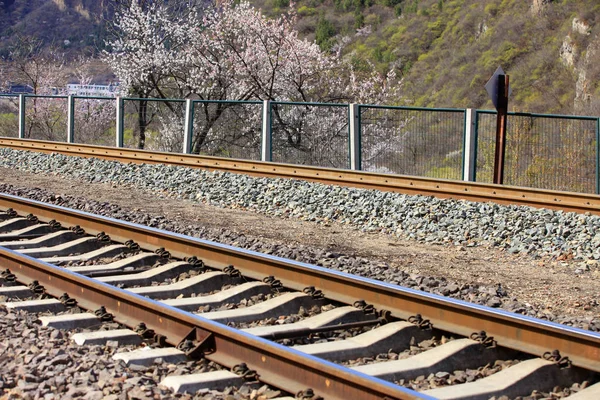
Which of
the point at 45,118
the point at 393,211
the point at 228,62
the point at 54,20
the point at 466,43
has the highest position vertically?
the point at 54,20

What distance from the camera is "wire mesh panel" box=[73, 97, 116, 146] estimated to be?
88.7ft

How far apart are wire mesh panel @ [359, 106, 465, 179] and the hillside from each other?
79.4ft

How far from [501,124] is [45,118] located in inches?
918

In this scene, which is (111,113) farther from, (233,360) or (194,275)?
(233,360)

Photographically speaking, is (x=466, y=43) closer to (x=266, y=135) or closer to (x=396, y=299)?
(x=266, y=135)

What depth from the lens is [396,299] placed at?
6062 mm

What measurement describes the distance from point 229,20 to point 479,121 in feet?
57.2

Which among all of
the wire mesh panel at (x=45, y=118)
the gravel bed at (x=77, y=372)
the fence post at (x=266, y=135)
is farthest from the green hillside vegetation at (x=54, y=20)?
the gravel bed at (x=77, y=372)

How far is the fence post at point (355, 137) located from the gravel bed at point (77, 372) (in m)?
11.5

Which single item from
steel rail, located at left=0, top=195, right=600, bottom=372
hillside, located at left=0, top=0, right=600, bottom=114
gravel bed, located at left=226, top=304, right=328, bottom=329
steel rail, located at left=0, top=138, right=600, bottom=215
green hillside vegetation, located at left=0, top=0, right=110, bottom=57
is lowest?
gravel bed, located at left=226, top=304, right=328, bottom=329

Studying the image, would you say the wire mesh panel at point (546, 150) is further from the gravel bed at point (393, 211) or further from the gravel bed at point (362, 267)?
the gravel bed at point (362, 267)

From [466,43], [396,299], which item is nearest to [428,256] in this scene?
[396,299]

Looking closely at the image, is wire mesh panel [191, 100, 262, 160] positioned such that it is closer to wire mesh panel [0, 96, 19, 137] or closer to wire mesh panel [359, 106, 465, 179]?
wire mesh panel [359, 106, 465, 179]

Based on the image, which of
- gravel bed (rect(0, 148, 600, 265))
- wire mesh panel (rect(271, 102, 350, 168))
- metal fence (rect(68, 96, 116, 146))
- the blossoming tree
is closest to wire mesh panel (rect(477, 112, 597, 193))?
wire mesh panel (rect(271, 102, 350, 168))
